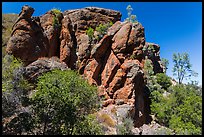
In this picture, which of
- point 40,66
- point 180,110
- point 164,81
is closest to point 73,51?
point 40,66

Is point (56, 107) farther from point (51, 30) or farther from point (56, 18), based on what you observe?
point (56, 18)

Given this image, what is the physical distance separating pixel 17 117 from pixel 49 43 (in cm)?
1991

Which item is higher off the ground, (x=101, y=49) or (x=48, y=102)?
(x=101, y=49)

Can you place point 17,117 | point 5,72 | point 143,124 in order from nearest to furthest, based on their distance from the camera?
1. point 17,117
2. point 5,72
3. point 143,124

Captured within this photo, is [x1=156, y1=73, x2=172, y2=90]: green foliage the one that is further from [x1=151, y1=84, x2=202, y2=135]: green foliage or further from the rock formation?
the rock formation

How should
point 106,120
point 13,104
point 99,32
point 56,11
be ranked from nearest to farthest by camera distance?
point 13,104 → point 106,120 → point 56,11 → point 99,32

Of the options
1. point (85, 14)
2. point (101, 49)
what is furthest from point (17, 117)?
point (85, 14)

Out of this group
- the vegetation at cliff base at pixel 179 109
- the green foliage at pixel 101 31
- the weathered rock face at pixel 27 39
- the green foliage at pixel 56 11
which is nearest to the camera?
the vegetation at cliff base at pixel 179 109

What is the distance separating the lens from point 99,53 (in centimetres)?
3372

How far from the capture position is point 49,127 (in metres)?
16.4

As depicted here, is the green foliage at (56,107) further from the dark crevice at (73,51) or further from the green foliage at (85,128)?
the dark crevice at (73,51)

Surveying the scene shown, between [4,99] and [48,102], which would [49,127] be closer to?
[48,102]

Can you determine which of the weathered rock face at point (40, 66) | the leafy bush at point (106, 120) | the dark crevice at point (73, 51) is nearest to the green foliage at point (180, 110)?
the leafy bush at point (106, 120)

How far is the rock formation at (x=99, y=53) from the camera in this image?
29.5 m
